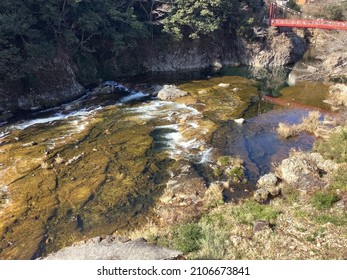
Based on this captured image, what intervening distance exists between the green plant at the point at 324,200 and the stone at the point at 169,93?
20.6m

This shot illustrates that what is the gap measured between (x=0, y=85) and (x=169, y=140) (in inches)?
607

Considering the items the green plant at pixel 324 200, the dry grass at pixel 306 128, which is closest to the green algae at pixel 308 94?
the dry grass at pixel 306 128

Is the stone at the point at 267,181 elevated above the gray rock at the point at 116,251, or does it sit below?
below

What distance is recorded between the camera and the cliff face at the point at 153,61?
93.0 ft

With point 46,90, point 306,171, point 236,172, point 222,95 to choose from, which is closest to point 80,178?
point 236,172

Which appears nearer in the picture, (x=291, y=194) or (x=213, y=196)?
(x=291, y=194)

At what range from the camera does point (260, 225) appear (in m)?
11.8

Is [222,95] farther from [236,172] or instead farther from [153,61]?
[236,172]

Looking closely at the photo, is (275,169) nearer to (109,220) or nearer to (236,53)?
(109,220)

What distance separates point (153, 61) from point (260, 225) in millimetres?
36785

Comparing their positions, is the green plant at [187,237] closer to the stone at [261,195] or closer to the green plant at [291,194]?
the stone at [261,195]

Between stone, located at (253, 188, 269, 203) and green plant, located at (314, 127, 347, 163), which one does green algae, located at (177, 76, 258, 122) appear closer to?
green plant, located at (314, 127, 347, 163)

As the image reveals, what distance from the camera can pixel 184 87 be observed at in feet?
119

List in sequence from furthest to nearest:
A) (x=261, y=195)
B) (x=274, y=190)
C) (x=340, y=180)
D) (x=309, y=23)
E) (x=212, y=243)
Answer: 1. (x=309, y=23)
2. (x=274, y=190)
3. (x=261, y=195)
4. (x=340, y=180)
5. (x=212, y=243)
